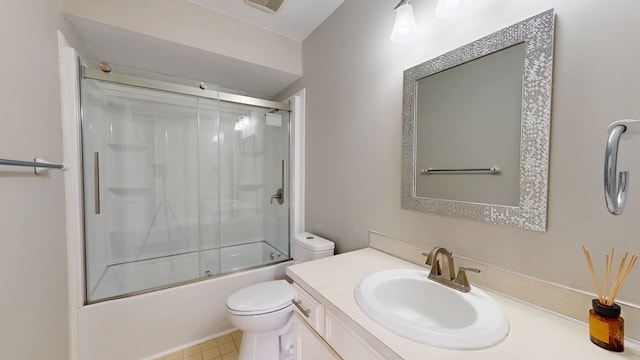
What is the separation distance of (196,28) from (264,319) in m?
1.99

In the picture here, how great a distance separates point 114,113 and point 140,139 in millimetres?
309

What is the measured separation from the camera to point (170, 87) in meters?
1.80

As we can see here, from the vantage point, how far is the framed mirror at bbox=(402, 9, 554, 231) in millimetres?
753

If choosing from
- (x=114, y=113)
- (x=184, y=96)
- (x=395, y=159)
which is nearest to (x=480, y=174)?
(x=395, y=159)

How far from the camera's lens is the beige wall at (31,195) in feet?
2.62

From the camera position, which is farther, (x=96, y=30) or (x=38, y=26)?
(x=96, y=30)

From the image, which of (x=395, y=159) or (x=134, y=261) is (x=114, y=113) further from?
(x=395, y=159)

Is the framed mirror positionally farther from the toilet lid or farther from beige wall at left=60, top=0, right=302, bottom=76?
beige wall at left=60, top=0, right=302, bottom=76

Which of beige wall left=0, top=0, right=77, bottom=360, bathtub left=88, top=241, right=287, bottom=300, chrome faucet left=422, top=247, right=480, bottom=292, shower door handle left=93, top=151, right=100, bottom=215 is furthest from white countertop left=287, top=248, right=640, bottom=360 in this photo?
shower door handle left=93, top=151, right=100, bottom=215

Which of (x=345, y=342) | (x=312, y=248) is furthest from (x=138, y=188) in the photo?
(x=345, y=342)

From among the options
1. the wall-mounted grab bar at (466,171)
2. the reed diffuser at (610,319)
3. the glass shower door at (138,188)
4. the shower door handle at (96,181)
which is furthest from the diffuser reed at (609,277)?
the shower door handle at (96,181)

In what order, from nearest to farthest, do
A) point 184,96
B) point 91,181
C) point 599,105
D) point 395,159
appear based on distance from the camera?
point 599,105
point 395,159
point 91,181
point 184,96

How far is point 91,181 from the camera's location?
1.57m

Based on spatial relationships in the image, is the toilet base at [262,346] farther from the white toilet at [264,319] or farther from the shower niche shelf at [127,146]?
the shower niche shelf at [127,146]
